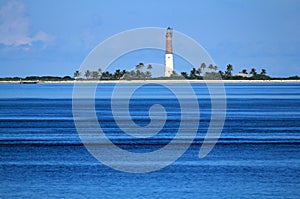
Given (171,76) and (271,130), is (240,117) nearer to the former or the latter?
(271,130)

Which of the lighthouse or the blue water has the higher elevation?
the lighthouse

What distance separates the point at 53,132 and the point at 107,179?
16.7 metres

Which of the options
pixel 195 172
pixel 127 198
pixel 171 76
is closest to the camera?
pixel 127 198

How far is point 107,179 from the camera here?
2558cm

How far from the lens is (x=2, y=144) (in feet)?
119

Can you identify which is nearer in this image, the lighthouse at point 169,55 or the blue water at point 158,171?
the blue water at point 158,171

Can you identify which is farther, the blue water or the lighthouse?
the lighthouse

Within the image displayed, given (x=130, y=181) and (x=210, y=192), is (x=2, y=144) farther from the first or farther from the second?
(x=210, y=192)

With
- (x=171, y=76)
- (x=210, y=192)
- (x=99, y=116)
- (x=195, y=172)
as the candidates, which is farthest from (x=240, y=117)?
(x=171, y=76)

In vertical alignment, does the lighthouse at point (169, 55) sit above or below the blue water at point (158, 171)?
above

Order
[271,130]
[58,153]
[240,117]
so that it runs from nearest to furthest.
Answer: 1. [58,153]
2. [271,130]
3. [240,117]

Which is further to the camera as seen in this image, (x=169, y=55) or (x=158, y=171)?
(x=169, y=55)

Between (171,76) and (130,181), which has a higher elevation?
(171,76)

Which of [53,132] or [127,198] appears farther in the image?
[53,132]
